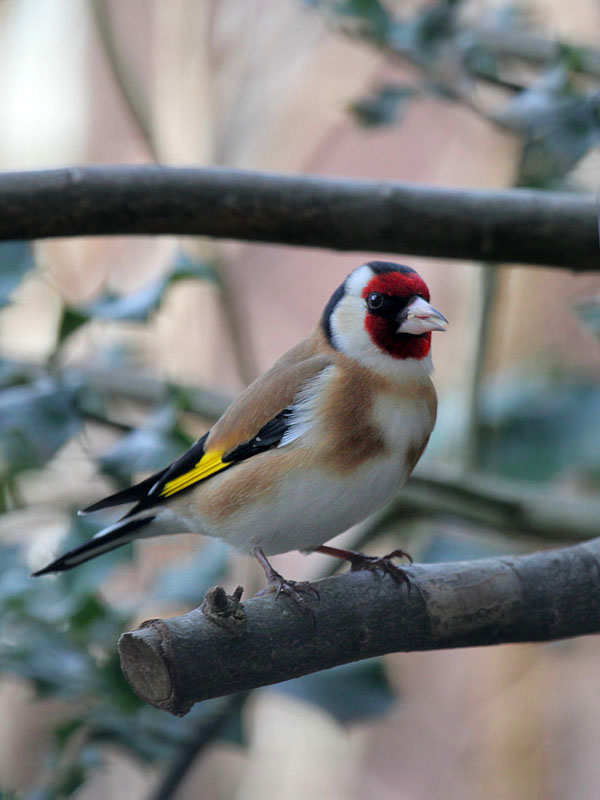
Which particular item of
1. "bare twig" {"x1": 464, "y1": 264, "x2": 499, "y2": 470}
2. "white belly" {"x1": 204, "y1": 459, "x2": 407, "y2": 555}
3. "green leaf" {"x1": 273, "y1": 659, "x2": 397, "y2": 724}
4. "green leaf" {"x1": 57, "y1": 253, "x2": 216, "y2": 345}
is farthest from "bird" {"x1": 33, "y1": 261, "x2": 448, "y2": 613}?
"bare twig" {"x1": 464, "y1": 264, "x2": 499, "y2": 470}

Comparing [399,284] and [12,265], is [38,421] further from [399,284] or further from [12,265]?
[399,284]

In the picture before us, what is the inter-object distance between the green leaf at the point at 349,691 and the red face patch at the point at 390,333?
97 cm

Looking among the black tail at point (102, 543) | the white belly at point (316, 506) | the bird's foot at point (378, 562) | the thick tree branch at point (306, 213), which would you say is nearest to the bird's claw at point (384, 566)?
the bird's foot at point (378, 562)

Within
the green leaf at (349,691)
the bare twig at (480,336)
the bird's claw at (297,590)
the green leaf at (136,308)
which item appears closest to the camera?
the bird's claw at (297,590)

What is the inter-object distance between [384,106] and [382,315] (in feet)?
3.40

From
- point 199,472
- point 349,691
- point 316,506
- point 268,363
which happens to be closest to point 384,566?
point 316,506

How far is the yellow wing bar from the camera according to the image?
7.05ft

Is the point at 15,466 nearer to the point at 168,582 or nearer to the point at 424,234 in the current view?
the point at 168,582

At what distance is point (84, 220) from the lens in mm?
2232

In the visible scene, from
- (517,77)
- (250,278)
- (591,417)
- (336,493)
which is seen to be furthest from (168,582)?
(250,278)

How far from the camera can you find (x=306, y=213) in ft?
7.70

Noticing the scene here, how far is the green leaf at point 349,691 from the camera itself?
265cm

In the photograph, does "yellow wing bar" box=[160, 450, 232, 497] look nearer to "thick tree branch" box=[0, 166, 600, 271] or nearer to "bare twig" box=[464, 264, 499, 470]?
"thick tree branch" box=[0, 166, 600, 271]

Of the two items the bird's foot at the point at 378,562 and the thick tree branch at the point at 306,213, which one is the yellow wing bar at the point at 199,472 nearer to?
the bird's foot at the point at 378,562
